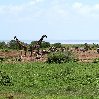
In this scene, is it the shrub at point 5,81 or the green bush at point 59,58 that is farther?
the green bush at point 59,58

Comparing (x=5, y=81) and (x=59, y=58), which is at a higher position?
(x=59, y=58)

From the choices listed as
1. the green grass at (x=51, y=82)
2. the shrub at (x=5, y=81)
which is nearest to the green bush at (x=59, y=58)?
the green grass at (x=51, y=82)

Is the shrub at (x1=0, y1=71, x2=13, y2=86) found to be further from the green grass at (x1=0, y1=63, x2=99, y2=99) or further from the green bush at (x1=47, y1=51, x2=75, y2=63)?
the green bush at (x1=47, y1=51, x2=75, y2=63)

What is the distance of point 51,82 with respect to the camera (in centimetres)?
2020

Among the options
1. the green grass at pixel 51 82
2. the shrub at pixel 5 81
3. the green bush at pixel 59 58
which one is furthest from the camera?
the green bush at pixel 59 58

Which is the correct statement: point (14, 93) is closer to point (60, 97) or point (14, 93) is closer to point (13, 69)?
point (60, 97)

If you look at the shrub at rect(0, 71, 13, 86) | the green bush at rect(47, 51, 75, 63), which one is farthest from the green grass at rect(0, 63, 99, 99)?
the green bush at rect(47, 51, 75, 63)

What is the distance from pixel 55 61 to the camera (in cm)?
2997

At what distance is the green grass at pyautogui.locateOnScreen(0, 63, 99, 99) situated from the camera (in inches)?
671

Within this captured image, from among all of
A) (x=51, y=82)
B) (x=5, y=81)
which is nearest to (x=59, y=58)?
(x=51, y=82)

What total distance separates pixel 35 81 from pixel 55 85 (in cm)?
138

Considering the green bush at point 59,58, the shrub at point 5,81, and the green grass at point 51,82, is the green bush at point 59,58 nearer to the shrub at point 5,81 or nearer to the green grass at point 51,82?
the green grass at point 51,82

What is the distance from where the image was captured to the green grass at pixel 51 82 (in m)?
17.0

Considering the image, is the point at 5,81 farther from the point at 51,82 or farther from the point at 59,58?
the point at 59,58
